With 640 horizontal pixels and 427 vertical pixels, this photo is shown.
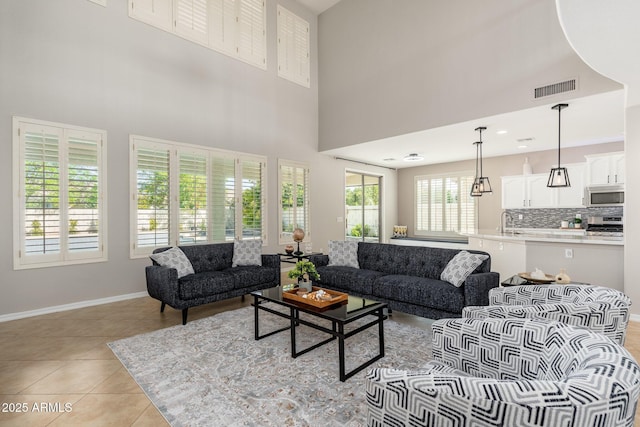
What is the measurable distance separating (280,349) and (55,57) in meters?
4.53

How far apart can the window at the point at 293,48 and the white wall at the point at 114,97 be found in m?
0.22

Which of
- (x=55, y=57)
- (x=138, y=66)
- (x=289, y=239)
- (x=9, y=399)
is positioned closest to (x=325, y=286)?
(x=289, y=239)

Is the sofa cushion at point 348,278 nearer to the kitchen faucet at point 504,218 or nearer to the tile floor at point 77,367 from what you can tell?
the tile floor at point 77,367

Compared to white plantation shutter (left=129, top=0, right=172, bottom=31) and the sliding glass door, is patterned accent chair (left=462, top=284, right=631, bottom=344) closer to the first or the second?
white plantation shutter (left=129, top=0, right=172, bottom=31)

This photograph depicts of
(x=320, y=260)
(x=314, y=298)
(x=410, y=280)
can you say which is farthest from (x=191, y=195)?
(x=410, y=280)

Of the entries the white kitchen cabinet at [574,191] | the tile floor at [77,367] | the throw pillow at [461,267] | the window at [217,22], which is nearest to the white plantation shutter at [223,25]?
the window at [217,22]

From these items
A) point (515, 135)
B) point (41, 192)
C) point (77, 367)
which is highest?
point (515, 135)

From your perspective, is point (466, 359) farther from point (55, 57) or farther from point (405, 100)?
point (55, 57)

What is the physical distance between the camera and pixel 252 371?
241 cm

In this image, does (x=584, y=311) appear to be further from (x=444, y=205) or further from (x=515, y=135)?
(x=444, y=205)

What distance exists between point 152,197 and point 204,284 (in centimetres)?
192

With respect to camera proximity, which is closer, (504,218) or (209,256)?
(209,256)

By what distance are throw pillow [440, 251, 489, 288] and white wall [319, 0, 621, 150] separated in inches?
90.6

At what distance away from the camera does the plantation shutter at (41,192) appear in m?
3.70
